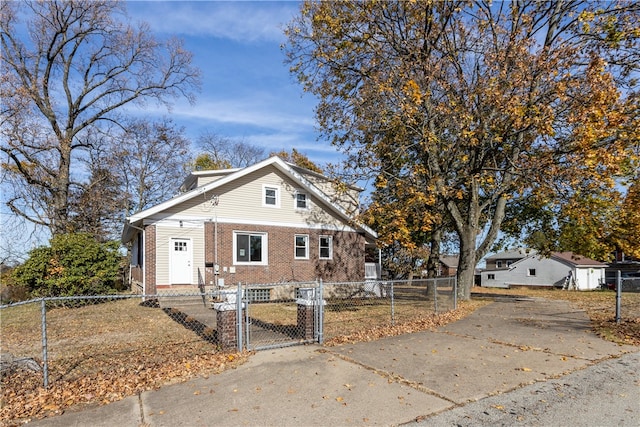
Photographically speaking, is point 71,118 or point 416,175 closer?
point 416,175

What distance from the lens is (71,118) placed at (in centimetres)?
2416

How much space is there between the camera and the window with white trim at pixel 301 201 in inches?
752

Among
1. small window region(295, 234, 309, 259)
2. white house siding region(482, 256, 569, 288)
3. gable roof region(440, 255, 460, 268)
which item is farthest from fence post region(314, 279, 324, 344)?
gable roof region(440, 255, 460, 268)

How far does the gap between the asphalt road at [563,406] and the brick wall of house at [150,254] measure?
528 inches

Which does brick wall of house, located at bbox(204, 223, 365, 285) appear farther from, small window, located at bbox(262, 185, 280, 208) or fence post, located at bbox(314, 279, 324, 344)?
fence post, located at bbox(314, 279, 324, 344)

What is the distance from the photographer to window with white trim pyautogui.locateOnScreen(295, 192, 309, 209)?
752 inches

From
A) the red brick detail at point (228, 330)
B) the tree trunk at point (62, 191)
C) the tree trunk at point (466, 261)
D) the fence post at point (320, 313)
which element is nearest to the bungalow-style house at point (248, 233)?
the tree trunk at point (466, 261)

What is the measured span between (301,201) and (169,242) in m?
6.43

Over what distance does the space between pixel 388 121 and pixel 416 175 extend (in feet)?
7.37

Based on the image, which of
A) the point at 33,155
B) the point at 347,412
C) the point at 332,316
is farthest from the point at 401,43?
the point at 33,155

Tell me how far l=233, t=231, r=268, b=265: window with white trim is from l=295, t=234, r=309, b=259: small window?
178 centimetres

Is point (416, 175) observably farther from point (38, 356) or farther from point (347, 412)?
point (38, 356)

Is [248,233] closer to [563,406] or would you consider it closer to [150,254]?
[150,254]

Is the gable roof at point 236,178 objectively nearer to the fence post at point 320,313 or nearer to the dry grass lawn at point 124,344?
the dry grass lawn at point 124,344
